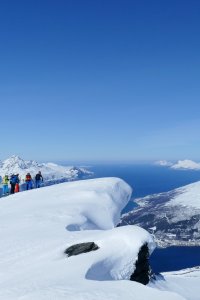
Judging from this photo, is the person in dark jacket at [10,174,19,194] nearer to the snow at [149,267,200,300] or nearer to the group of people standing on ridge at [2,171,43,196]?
the group of people standing on ridge at [2,171,43,196]

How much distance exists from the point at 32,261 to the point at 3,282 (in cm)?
325

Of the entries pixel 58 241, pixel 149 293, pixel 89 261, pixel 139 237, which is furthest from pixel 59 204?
pixel 149 293

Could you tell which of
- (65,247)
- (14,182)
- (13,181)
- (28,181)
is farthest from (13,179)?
(65,247)

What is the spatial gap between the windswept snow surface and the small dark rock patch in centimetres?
36

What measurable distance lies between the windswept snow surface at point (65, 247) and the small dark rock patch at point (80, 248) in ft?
1.17

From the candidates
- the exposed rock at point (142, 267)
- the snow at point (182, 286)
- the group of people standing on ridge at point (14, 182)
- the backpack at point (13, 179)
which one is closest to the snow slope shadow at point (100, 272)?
the exposed rock at point (142, 267)

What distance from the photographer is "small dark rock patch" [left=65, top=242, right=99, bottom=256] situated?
1998 centimetres

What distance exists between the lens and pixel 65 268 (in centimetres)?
1733

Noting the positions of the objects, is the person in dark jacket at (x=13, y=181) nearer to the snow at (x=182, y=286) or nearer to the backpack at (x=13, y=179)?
the backpack at (x=13, y=179)

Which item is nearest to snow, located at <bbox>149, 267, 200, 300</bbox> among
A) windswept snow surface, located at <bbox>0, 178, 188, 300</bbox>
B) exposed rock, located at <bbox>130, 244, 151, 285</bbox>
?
exposed rock, located at <bbox>130, 244, 151, 285</bbox>

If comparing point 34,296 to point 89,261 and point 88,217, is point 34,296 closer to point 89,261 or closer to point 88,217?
Result: point 89,261

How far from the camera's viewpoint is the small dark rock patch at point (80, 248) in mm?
19984

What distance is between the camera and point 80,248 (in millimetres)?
20188

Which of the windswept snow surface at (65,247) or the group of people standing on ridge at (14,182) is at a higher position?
the group of people standing on ridge at (14,182)
